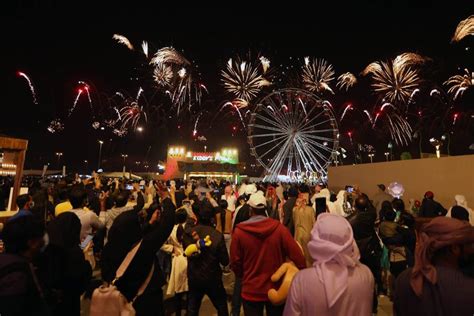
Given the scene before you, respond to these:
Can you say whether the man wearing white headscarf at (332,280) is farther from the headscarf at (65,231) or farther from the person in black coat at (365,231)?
the person in black coat at (365,231)

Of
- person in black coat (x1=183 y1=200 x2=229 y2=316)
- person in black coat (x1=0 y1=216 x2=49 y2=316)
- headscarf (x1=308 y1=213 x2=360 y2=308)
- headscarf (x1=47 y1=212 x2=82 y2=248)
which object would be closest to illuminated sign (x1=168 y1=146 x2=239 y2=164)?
person in black coat (x1=183 y1=200 x2=229 y2=316)

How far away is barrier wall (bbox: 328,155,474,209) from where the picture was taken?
437 inches

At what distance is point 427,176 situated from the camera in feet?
43.4

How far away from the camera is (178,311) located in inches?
189

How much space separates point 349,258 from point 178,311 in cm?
365

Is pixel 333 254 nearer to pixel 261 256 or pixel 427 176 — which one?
pixel 261 256

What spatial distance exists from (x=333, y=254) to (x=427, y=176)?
13.6 m

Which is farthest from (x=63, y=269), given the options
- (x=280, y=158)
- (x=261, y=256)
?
(x=280, y=158)

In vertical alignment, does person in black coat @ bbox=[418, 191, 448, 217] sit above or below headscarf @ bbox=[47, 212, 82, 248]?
above

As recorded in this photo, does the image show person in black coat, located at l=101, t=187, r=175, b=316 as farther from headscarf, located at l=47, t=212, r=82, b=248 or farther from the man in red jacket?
the man in red jacket

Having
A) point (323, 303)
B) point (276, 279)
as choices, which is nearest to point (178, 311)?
point (276, 279)

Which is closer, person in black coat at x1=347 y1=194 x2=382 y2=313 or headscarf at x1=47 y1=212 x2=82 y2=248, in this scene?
headscarf at x1=47 y1=212 x2=82 y2=248

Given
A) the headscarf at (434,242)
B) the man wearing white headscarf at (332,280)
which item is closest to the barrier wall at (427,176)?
the headscarf at (434,242)

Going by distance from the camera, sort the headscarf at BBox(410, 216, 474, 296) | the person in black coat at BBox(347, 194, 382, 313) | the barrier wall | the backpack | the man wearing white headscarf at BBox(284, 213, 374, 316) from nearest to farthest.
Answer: the headscarf at BBox(410, 216, 474, 296) < the man wearing white headscarf at BBox(284, 213, 374, 316) < the backpack < the person in black coat at BBox(347, 194, 382, 313) < the barrier wall
